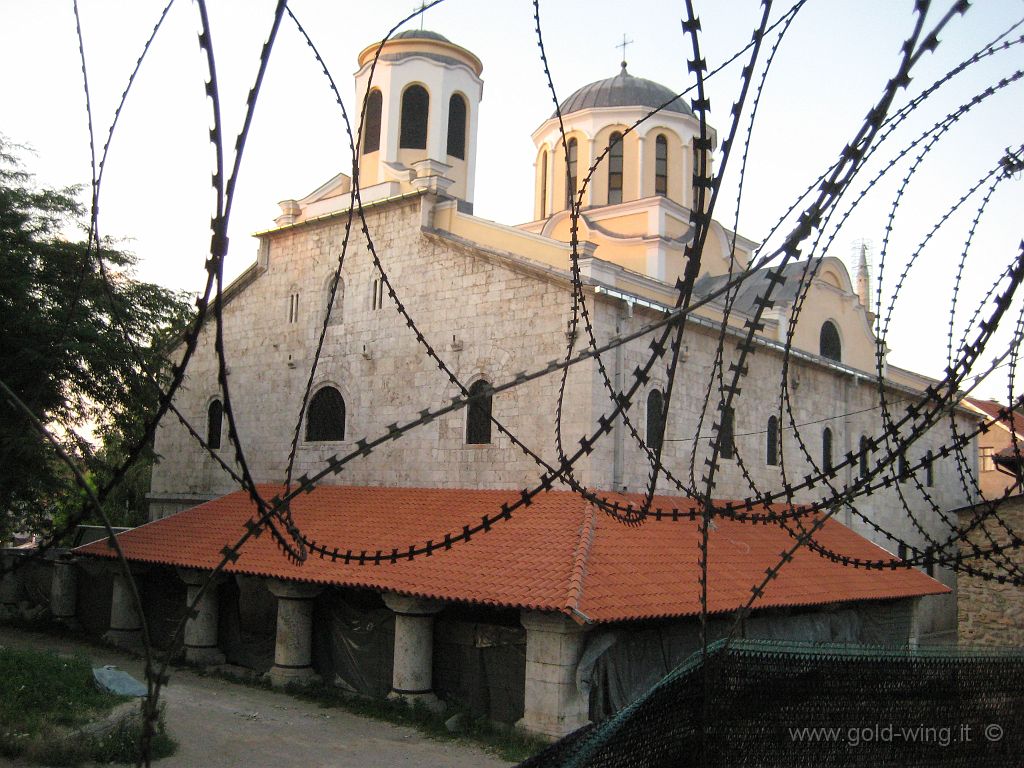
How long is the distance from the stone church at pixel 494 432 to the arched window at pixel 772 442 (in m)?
0.07

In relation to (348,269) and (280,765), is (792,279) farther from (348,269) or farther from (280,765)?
(280,765)

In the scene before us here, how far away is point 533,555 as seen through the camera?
44.1 feet

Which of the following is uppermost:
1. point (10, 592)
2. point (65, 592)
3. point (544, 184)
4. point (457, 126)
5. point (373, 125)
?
point (544, 184)

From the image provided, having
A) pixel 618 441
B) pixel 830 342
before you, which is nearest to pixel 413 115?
pixel 618 441

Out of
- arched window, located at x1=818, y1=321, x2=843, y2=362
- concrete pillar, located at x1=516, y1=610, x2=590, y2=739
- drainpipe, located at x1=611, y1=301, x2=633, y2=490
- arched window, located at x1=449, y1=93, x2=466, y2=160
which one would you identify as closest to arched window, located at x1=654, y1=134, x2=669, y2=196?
arched window, located at x1=818, y1=321, x2=843, y2=362

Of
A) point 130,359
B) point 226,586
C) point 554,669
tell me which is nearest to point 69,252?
point 130,359

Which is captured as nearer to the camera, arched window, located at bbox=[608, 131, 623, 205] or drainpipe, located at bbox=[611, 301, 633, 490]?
drainpipe, located at bbox=[611, 301, 633, 490]

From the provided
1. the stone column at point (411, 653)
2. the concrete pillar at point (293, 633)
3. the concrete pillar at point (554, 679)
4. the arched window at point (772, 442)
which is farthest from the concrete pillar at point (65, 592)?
the arched window at point (772, 442)

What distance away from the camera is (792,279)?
22.9m

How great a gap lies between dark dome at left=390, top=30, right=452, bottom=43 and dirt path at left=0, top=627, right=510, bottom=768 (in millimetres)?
14207

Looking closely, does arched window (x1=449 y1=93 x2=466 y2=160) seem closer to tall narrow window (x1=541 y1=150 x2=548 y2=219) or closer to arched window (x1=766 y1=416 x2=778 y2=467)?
tall narrow window (x1=541 y1=150 x2=548 y2=219)

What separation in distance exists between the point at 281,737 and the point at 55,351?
26.4 feet

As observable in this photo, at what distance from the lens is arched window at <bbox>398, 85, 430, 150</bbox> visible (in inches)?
828

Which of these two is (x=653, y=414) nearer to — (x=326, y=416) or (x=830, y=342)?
(x=326, y=416)
